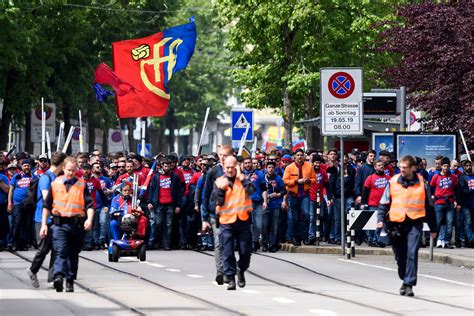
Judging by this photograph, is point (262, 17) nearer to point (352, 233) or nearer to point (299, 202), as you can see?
point (299, 202)

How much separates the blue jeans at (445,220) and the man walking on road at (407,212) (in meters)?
10.7

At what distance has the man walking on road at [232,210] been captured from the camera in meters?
19.7

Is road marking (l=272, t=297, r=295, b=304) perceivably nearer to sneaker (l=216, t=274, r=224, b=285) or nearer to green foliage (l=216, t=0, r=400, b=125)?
sneaker (l=216, t=274, r=224, b=285)

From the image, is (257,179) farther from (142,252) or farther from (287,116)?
(287,116)

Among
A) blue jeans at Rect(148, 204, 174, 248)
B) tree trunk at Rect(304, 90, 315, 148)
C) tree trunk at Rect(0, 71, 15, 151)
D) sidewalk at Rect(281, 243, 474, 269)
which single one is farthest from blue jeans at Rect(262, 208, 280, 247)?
tree trunk at Rect(304, 90, 315, 148)

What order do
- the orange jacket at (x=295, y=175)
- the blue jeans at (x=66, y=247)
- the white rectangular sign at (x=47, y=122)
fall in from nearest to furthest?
the blue jeans at (x=66, y=247)
the orange jacket at (x=295, y=175)
the white rectangular sign at (x=47, y=122)

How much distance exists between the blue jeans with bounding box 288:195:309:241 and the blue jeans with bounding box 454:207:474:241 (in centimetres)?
300

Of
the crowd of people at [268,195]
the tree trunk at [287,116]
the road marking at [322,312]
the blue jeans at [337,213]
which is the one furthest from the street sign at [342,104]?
the tree trunk at [287,116]

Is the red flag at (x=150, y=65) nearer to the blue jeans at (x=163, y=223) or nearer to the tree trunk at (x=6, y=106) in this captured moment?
the blue jeans at (x=163, y=223)

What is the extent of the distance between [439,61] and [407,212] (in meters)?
15.9

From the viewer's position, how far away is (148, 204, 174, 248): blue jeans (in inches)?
1196

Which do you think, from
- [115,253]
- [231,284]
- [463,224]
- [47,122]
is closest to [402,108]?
[463,224]

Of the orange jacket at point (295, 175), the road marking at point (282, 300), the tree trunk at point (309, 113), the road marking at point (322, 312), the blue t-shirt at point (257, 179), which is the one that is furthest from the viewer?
the tree trunk at point (309, 113)

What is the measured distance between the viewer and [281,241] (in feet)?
101
